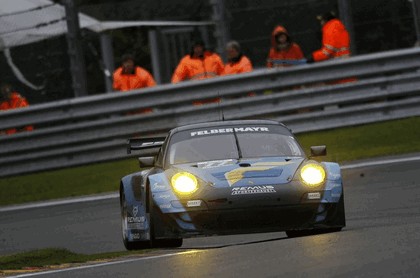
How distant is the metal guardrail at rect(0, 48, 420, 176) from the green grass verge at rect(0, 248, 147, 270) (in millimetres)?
8195

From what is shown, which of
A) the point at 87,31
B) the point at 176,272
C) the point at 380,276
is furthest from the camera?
the point at 87,31

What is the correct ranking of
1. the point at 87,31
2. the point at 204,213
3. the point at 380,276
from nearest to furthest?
the point at 380,276 < the point at 204,213 < the point at 87,31

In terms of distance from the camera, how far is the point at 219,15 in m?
21.7

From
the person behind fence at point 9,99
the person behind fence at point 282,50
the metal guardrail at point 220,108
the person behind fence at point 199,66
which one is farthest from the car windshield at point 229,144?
the person behind fence at point 9,99

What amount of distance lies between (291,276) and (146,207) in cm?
376

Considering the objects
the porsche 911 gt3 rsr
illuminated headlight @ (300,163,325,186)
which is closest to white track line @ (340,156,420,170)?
the porsche 911 gt3 rsr

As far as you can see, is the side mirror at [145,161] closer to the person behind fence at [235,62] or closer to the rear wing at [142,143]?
the rear wing at [142,143]

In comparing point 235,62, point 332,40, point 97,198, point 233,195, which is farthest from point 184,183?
point 332,40

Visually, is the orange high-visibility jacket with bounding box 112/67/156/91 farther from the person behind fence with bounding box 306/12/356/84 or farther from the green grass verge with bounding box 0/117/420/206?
the person behind fence with bounding box 306/12/356/84

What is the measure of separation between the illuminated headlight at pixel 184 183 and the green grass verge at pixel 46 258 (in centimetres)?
74

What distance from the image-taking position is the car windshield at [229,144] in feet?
44.4

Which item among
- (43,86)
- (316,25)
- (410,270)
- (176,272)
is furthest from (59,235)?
(316,25)

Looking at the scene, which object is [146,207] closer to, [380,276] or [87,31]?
[380,276]

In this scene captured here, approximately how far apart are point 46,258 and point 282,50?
11.1m
